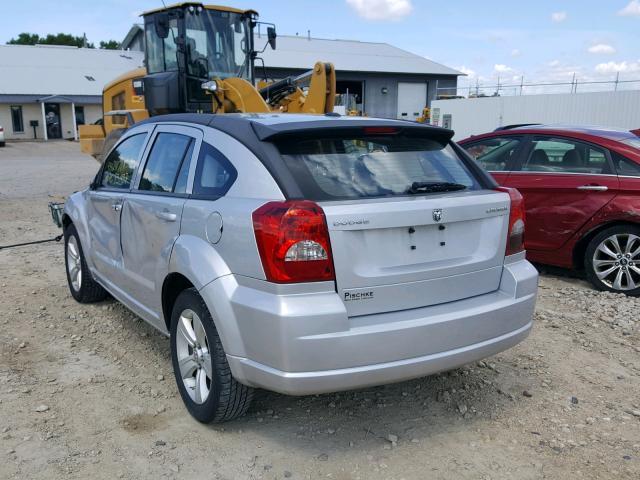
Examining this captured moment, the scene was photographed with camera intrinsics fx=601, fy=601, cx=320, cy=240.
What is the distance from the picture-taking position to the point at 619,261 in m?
5.89

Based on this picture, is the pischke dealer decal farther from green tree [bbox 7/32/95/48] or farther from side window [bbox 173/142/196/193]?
green tree [bbox 7/32/95/48]

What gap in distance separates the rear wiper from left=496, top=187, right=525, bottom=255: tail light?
38 cm

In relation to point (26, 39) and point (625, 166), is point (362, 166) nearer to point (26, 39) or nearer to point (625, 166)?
point (625, 166)

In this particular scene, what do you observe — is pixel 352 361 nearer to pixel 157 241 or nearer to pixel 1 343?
pixel 157 241

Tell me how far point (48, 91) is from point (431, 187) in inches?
1674

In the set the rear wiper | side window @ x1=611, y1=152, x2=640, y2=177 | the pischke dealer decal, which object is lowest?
the pischke dealer decal

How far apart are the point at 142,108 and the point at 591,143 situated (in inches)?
339

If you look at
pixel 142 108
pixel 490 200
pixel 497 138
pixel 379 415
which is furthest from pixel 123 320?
pixel 142 108

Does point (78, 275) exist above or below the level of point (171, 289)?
below

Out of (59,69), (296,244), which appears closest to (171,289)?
(296,244)

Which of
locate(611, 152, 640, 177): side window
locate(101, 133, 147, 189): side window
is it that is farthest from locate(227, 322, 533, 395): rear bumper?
locate(611, 152, 640, 177): side window

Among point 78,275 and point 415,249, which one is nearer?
point 415,249

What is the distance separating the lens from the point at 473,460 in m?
3.14

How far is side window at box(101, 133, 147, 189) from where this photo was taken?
14.6 feet
